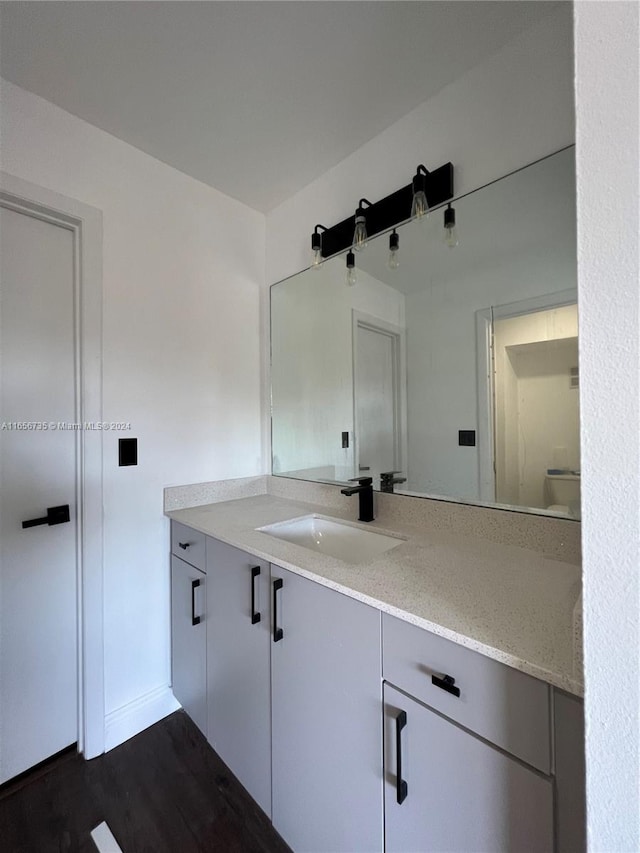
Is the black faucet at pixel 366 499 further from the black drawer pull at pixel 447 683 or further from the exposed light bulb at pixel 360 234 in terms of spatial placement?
the exposed light bulb at pixel 360 234

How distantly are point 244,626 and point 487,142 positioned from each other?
183 centimetres

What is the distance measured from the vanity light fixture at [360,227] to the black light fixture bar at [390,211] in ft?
0.06

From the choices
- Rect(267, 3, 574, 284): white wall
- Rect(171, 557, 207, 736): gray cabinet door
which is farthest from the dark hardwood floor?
Rect(267, 3, 574, 284): white wall

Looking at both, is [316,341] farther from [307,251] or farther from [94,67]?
[94,67]

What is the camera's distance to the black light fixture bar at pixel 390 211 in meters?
1.26

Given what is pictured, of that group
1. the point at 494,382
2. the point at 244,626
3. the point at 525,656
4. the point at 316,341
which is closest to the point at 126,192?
the point at 316,341

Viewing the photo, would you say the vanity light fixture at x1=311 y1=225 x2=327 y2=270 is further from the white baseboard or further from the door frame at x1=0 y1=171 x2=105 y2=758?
the white baseboard

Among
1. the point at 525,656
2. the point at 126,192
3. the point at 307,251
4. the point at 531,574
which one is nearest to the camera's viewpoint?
the point at 525,656

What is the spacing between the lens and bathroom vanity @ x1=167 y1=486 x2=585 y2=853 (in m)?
0.59

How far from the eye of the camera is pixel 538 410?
43.2 inches

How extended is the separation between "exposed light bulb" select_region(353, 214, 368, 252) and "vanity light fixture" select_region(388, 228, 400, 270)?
13 centimetres

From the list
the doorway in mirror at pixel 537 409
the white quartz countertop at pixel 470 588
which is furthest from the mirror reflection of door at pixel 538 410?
the white quartz countertop at pixel 470 588

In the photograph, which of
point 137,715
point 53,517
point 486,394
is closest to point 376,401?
point 486,394

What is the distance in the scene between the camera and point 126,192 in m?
1.49
